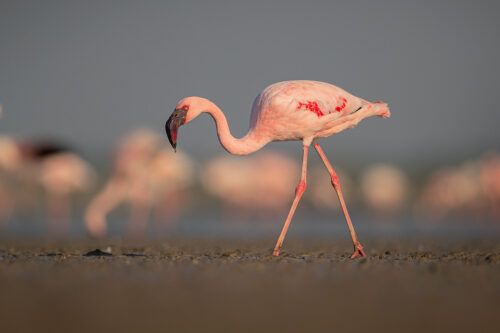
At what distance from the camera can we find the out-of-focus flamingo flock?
55.5 feet

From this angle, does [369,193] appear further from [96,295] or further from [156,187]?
[96,295]

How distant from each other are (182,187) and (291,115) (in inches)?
642

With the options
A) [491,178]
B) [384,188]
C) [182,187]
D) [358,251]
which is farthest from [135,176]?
[491,178]

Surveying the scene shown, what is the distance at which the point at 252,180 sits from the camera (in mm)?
27953

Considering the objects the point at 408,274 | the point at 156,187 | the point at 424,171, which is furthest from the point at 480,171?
the point at 424,171

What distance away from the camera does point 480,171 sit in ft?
82.0

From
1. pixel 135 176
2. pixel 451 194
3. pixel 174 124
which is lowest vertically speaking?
pixel 174 124

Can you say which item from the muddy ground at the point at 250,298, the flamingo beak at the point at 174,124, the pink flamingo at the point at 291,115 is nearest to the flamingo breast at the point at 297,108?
the pink flamingo at the point at 291,115

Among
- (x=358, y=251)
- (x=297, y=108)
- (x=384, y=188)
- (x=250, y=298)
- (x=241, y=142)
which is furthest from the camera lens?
(x=384, y=188)

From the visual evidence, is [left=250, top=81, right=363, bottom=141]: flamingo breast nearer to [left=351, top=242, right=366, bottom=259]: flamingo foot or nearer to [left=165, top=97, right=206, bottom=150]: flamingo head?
[left=165, top=97, right=206, bottom=150]: flamingo head

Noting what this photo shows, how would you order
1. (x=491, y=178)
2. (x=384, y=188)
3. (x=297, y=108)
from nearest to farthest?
(x=297, y=108) < (x=491, y=178) < (x=384, y=188)

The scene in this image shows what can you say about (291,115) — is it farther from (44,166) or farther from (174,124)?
(44,166)

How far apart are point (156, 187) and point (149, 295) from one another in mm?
16013

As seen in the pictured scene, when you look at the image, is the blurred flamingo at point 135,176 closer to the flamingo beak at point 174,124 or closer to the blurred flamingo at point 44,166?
the blurred flamingo at point 44,166
